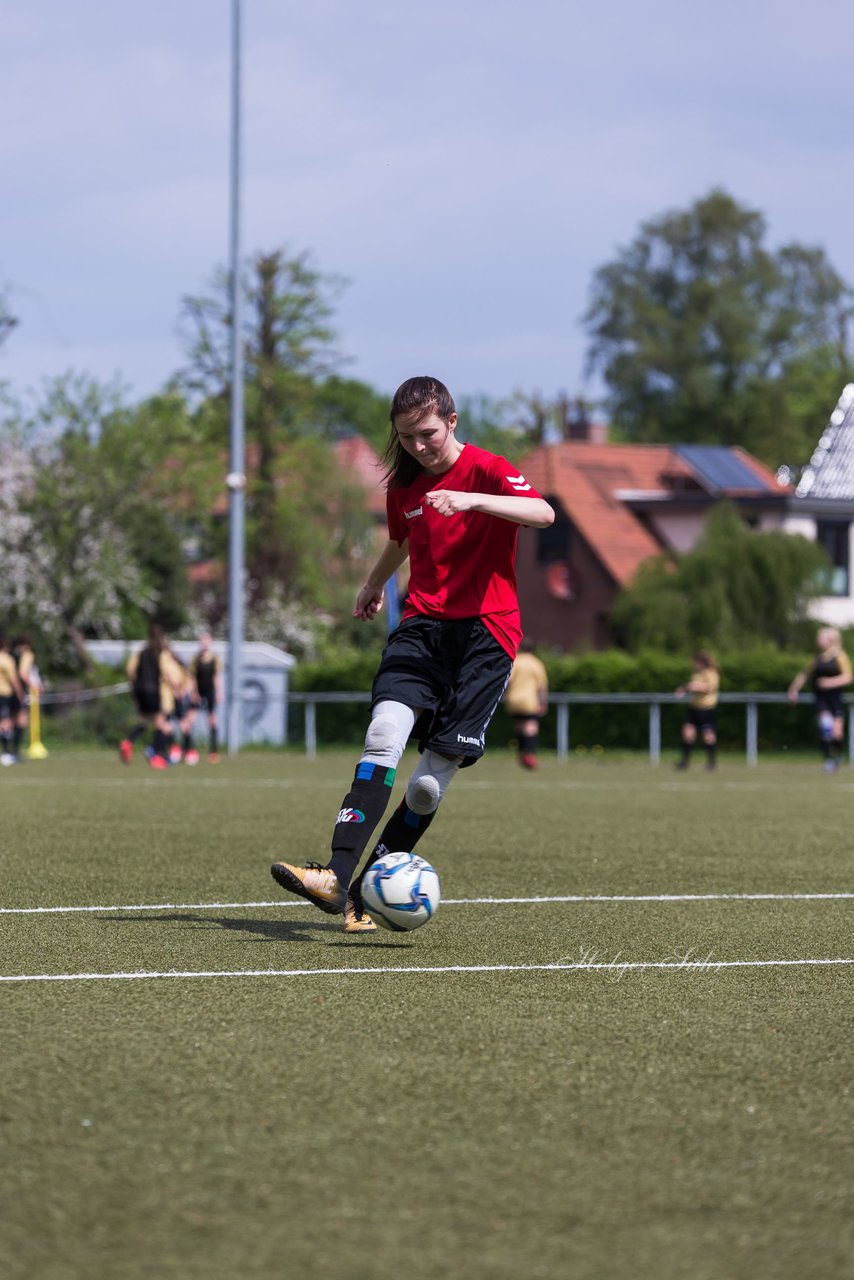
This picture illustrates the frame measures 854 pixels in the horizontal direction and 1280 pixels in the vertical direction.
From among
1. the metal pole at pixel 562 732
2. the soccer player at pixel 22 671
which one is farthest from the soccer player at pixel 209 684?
the metal pole at pixel 562 732

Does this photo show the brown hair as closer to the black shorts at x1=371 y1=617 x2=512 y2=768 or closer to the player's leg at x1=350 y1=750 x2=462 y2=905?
the black shorts at x1=371 y1=617 x2=512 y2=768

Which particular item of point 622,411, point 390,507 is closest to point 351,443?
point 622,411

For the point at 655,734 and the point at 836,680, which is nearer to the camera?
the point at 836,680

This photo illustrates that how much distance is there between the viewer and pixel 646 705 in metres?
34.4

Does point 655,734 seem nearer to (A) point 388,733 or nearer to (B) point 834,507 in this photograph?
(B) point 834,507

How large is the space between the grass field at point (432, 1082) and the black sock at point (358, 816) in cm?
28

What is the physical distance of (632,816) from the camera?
14.9 m

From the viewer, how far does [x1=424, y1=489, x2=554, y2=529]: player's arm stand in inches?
234

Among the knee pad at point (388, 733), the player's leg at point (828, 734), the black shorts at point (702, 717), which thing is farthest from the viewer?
the black shorts at point (702, 717)

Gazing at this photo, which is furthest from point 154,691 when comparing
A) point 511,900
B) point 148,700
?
point 511,900

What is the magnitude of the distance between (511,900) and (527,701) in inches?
712

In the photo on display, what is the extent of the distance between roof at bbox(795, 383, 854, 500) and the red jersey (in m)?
50.9

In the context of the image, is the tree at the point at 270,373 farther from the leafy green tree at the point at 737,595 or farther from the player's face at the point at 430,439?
the player's face at the point at 430,439

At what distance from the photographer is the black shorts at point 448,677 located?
6582 mm
